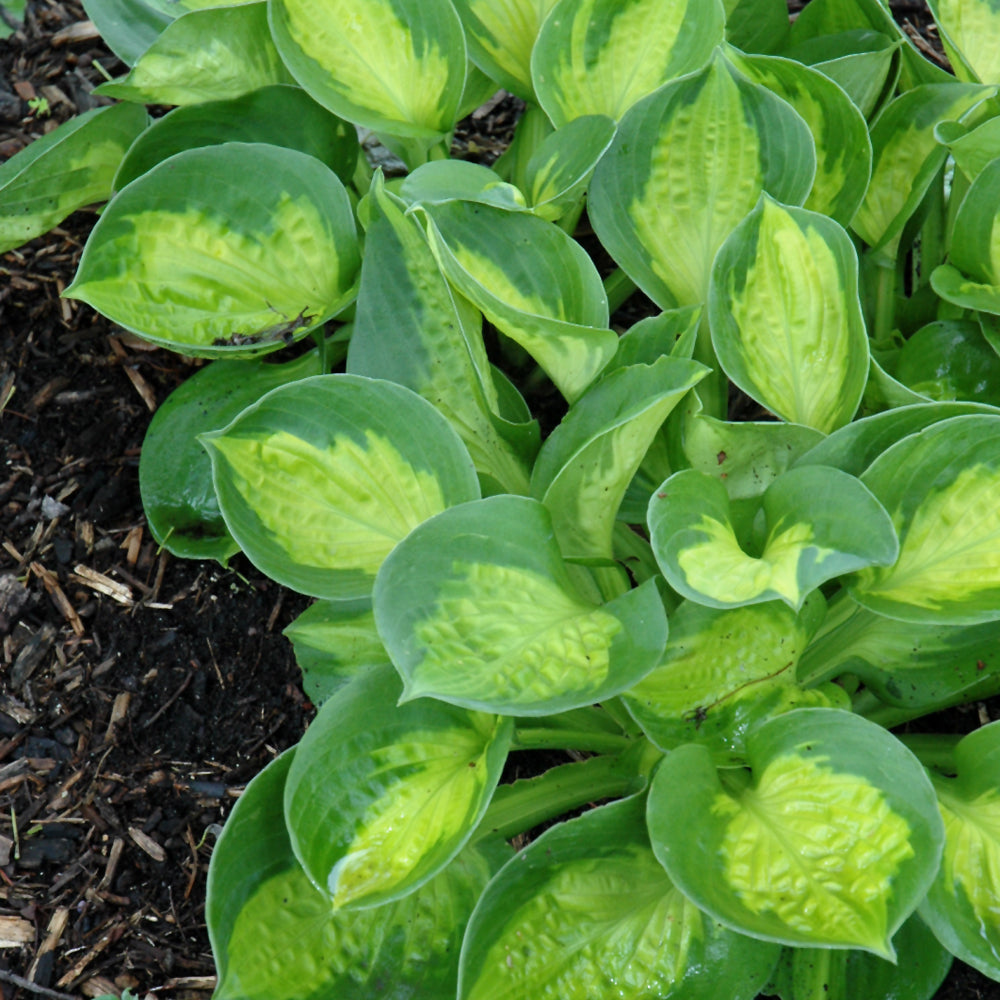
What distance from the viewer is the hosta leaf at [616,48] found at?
152 centimetres

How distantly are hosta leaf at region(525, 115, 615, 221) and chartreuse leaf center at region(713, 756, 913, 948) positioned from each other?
779mm

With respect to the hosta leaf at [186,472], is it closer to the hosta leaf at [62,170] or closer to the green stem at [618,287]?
the hosta leaf at [62,170]

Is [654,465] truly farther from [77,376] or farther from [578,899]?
[77,376]

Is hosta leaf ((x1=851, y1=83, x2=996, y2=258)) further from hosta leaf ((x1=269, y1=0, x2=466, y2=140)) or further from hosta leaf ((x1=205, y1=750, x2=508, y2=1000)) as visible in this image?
hosta leaf ((x1=205, y1=750, x2=508, y2=1000))

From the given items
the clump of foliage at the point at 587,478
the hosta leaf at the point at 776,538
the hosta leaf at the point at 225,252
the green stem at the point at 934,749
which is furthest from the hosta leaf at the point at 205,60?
the green stem at the point at 934,749

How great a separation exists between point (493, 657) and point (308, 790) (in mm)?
256

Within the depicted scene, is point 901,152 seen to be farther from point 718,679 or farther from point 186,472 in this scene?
point 186,472

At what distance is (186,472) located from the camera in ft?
5.47

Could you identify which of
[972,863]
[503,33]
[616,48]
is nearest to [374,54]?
[503,33]

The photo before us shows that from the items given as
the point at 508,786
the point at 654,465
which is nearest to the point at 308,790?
the point at 508,786

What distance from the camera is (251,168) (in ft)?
4.80

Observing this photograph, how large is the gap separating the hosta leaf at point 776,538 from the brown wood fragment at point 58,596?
3.62ft

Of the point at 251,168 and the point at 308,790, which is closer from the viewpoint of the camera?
the point at 308,790

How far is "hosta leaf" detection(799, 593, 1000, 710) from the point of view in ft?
4.28
